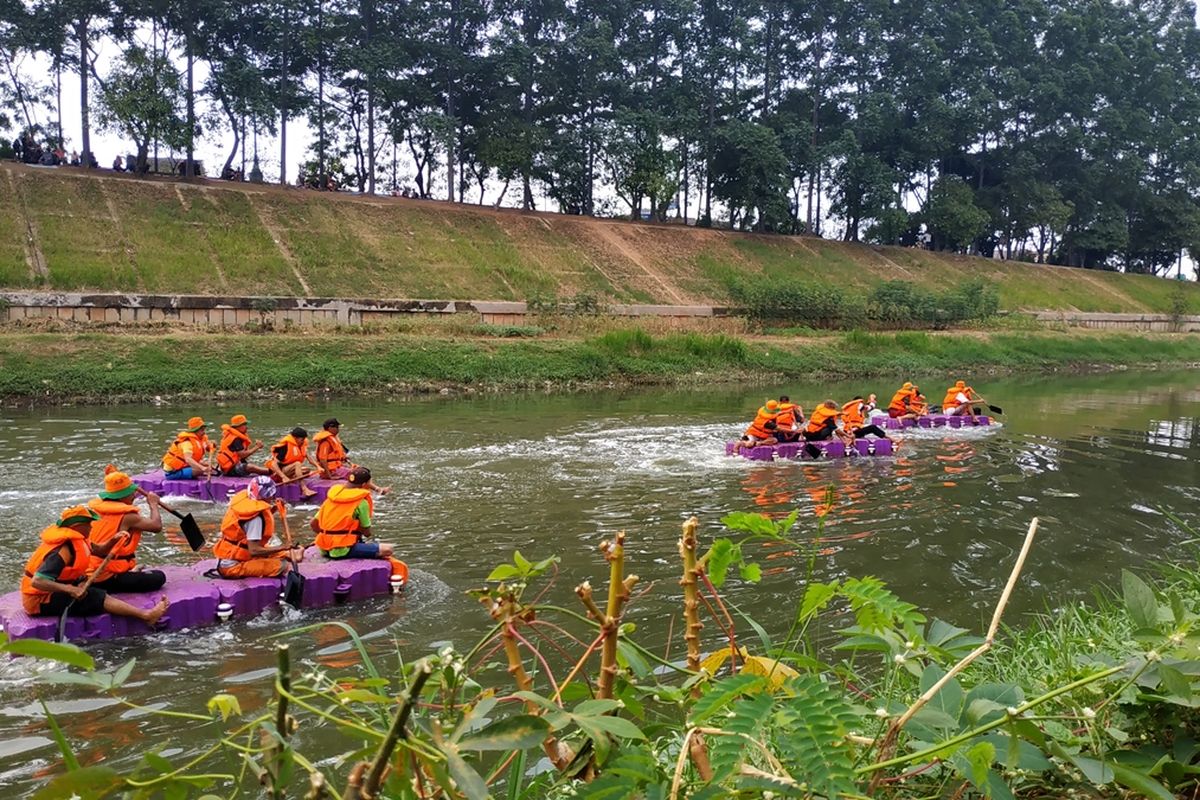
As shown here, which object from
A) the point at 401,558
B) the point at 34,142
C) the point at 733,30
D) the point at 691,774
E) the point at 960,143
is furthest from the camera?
the point at 960,143

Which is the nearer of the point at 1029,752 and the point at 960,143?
the point at 1029,752

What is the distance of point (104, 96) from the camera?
35719mm

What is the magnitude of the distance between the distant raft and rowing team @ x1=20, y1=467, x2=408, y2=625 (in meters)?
8.99

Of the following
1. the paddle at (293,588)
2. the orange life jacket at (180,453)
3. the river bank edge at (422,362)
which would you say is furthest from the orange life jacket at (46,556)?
the river bank edge at (422,362)

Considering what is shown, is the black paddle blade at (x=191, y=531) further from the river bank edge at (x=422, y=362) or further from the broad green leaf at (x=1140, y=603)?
the river bank edge at (x=422, y=362)

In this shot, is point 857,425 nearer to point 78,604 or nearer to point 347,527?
point 347,527

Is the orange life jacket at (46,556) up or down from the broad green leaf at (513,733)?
down

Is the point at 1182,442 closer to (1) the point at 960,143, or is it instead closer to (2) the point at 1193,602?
(2) the point at 1193,602

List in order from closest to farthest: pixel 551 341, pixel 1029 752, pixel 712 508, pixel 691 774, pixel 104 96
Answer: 1. pixel 1029 752
2. pixel 691 774
3. pixel 712 508
4. pixel 551 341
5. pixel 104 96

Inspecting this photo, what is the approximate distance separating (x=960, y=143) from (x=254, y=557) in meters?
62.7

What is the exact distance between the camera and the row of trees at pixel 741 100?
Result: 1625 inches

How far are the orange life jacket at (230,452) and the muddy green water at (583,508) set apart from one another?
4.21ft

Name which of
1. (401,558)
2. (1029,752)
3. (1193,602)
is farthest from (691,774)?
(401,558)

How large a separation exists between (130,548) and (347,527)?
Result: 2.03 meters
